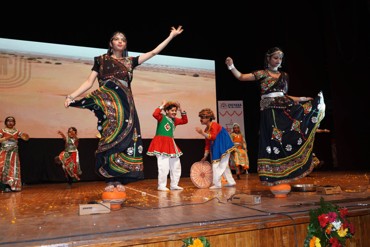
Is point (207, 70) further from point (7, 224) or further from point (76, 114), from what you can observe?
point (7, 224)

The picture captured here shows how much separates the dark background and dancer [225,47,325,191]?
4.62 m

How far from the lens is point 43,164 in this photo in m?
6.75

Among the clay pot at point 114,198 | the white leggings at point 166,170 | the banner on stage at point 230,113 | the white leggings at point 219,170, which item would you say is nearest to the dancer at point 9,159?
the white leggings at point 166,170

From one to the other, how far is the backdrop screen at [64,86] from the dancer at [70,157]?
49cm

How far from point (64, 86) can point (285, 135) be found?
4936mm

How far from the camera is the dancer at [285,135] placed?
10.5 ft

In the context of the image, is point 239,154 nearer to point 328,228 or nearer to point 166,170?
point 166,170

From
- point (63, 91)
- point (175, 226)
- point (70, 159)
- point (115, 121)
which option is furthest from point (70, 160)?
point (175, 226)

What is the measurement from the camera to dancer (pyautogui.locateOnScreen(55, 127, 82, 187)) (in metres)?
6.11

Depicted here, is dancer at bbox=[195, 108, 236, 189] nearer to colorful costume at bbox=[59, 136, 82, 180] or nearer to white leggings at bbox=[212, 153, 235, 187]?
white leggings at bbox=[212, 153, 235, 187]

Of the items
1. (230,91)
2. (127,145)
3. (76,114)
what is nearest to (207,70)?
(230,91)

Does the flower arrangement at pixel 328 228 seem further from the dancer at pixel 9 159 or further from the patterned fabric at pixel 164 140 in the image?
the dancer at pixel 9 159

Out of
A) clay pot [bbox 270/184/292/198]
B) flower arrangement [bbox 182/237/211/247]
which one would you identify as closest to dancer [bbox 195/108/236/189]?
clay pot [bbox 270/184/292/198]

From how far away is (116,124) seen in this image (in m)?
2.73
